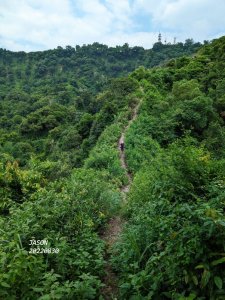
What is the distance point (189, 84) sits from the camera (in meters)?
24.6

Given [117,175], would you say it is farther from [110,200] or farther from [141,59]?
[141,59]

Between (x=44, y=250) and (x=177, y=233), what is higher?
(x=177, y=233)

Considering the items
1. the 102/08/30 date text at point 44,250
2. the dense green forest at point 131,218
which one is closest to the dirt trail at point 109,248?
the dense green forest at point 131,218

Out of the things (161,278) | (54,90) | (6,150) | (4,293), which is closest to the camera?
(4,293)

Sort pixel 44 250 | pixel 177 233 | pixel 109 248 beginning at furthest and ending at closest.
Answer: pixel 109 248 < pixel 44 250 < pixel 177 233

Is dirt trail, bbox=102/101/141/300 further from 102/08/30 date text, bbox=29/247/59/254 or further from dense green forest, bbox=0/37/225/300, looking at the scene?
102/08/30 date text, bbox=29/247/59/254

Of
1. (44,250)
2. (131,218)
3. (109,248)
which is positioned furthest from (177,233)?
(131,218)

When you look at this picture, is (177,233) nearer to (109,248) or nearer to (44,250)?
(44,250)

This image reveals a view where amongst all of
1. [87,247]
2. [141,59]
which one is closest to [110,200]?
[87,247]

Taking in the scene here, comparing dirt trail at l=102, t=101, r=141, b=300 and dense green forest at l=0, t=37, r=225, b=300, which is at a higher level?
dense green forest at l=0, t=37, r=225, b=300

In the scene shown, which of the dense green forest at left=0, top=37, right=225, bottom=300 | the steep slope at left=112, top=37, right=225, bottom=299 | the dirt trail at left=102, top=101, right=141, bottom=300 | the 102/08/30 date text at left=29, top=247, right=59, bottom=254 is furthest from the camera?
the dirt trail at left=102, top=101, right=141, bottom=300

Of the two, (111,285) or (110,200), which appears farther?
(110,200)

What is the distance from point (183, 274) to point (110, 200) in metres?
4.14

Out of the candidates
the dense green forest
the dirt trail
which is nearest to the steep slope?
the dense green forest
